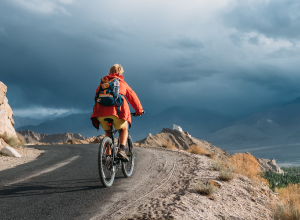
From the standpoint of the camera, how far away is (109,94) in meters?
5.38

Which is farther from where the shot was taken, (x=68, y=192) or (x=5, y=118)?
(x=5, y=118)

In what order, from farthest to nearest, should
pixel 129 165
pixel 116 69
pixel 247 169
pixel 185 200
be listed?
pixel 247 169 < pixel 129 165 < pixel 116 69 < pixel 185 200

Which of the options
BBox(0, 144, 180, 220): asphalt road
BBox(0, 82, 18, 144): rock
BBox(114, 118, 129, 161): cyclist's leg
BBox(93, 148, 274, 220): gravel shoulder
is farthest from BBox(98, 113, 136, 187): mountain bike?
BBox(0, 82, 18, 144): rock

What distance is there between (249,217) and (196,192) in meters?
1.14

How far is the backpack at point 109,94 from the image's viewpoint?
5.37 m

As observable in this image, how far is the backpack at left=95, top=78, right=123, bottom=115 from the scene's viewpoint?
17.6ft

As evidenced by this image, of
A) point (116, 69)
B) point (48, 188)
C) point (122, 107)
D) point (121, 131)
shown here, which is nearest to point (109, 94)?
point (122, 107)

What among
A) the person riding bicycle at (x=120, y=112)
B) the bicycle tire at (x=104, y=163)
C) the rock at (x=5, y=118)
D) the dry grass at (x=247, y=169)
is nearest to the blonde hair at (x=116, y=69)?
the person riding bicycle at (x=120, y=112)

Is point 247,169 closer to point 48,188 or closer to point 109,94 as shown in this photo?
point 109,94

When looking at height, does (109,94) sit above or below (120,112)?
above

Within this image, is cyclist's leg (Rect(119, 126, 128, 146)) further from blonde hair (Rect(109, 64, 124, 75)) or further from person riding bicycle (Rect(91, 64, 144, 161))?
blonde hair (Rect(109, 64, 124, 75))

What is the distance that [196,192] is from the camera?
5539mm

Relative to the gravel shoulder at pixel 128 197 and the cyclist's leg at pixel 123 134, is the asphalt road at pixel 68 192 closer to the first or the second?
the gravel shoulder at pixel 128 197

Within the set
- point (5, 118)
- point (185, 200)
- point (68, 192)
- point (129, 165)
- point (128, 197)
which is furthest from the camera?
point (5, 118)
